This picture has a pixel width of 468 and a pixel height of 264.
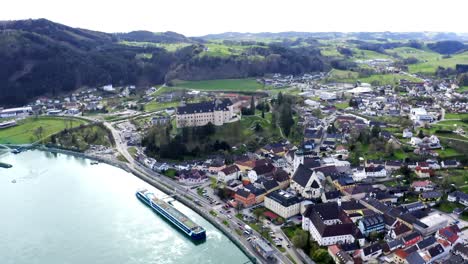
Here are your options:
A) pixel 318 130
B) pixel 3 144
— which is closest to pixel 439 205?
pixel 318 130

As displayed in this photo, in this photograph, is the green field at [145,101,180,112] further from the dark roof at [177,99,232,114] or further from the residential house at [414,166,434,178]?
the residential house at [414,166,434,178]

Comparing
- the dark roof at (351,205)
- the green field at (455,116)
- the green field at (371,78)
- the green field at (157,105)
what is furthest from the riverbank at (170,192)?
the green field at (371,78)

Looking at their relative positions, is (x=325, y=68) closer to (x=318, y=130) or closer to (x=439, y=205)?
(x=318, y=130)

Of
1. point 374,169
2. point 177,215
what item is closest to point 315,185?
point 374,169

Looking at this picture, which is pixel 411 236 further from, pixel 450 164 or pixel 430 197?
pixel 450 164

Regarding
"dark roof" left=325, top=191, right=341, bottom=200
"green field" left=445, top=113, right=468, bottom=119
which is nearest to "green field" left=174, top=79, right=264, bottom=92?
"green field" left=445, top=113, right=468, bottom=119

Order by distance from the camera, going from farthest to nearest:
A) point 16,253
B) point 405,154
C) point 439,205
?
point 405,154
point 439,205
point 16,253

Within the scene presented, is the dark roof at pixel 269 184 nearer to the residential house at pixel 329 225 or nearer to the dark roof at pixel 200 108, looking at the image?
the residential house at pixel 329 225
